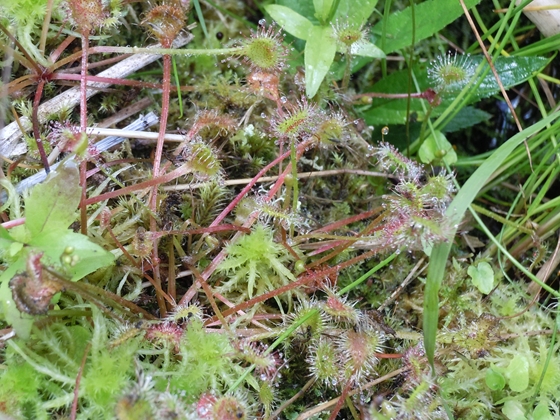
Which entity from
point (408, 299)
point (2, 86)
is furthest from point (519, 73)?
point (2, 86)

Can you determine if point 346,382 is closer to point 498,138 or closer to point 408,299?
point 408,299

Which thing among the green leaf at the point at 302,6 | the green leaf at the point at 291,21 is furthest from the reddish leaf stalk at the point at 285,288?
the green leaf at the point at 302,6

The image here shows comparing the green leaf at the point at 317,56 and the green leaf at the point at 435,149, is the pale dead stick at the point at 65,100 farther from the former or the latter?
the green leaf at the point at 435,149

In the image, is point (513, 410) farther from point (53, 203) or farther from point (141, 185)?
point (53, 203)

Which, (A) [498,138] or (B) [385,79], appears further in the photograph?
(A) [498,138]

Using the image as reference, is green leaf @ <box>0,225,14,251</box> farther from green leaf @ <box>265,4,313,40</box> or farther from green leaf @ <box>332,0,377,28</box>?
green leaf @ <box>332,0,377,28</box>
